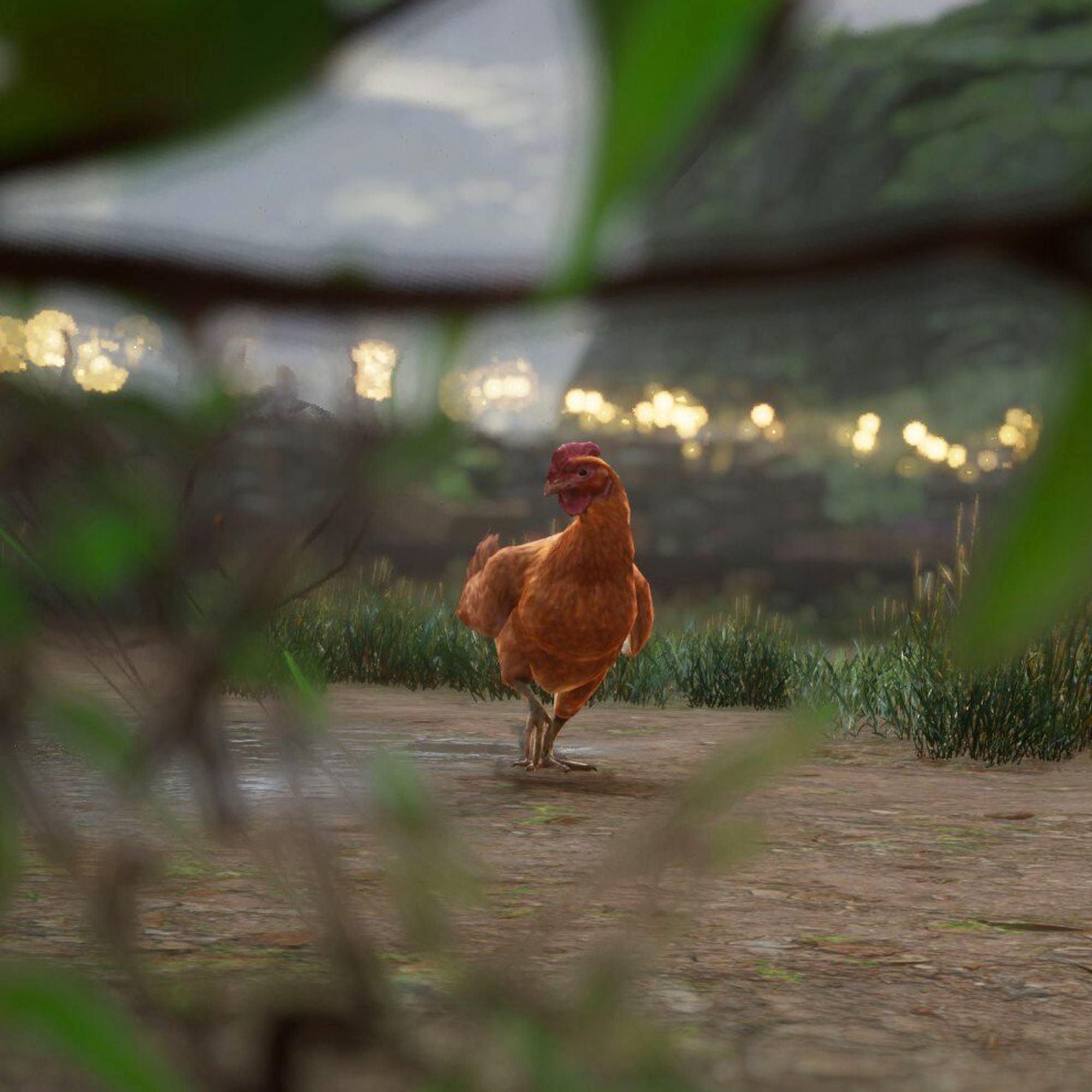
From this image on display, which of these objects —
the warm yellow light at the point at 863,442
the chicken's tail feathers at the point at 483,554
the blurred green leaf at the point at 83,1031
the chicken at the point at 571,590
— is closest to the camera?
the blurred green leaf at the point at 83,1031

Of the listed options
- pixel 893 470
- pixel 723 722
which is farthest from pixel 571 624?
pixel 893 470

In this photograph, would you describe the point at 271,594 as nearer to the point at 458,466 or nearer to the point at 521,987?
the point at 458,466

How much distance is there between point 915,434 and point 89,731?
20753mm

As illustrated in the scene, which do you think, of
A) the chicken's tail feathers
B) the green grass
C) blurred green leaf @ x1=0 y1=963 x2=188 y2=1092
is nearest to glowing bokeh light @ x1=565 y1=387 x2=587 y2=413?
the green grass

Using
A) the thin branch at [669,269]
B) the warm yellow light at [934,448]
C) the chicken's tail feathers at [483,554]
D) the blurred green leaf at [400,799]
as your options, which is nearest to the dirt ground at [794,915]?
the blurred green leaf at [400,799]

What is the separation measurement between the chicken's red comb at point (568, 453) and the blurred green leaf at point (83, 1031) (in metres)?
4.75

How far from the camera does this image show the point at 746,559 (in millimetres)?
18047

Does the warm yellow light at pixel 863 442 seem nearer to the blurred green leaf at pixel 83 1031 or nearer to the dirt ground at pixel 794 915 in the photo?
the dirt ground at pixel 794 915

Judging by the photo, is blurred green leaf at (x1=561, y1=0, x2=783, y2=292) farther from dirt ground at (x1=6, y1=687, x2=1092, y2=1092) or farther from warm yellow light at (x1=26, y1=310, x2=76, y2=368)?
dirt ground at (x1=6, y1=687, x2=1092, y2=1092)

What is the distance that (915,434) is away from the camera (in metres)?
20.7

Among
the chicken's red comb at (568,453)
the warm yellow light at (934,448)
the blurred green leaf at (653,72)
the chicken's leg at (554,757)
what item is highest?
the warm yellow light at (934,448)

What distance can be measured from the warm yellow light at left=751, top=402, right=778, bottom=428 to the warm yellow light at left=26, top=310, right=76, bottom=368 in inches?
801

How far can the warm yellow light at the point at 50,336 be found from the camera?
0.58 meters

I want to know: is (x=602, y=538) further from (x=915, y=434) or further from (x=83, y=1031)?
(x=915, y=434)
